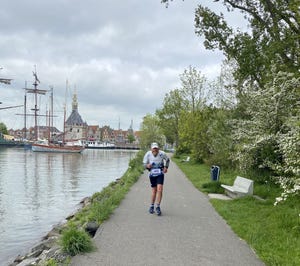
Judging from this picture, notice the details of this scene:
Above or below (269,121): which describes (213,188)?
below

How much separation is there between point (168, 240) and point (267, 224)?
273cm

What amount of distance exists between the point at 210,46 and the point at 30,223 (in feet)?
36.5

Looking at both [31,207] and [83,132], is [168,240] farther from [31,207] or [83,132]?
[83,132]

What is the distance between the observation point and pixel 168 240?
7105 millimetres

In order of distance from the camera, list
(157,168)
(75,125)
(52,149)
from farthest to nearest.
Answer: (75,125)
(52,149)
(157,168)

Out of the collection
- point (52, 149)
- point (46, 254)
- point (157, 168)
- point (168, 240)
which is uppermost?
point (157, 168)

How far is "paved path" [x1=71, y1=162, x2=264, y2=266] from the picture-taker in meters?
5.89

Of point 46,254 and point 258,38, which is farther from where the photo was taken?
point 258,38

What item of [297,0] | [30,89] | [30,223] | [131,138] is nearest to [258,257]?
[297,0]

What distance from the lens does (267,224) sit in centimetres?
852

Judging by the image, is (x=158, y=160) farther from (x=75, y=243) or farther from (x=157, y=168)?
(x=75, y=243)

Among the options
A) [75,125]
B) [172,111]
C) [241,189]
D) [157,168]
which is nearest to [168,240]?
[157,168]

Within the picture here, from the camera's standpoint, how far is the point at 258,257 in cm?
619

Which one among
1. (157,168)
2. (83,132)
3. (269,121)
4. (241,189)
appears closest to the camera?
(157,168)
